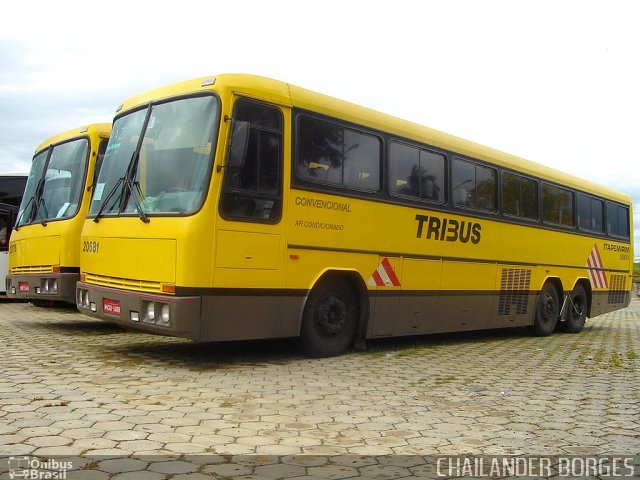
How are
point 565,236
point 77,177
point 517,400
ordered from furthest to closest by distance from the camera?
point 565,236 → point 77,177 → point 517,400

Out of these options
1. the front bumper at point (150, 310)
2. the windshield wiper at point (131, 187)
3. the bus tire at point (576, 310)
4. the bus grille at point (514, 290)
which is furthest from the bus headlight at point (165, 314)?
the bus tire at point (576, 310)

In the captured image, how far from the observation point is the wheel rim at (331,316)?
27.6ft

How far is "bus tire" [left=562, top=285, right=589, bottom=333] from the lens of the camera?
47.8 ft

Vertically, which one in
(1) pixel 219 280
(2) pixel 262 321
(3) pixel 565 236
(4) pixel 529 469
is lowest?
(4) pixel 529 469

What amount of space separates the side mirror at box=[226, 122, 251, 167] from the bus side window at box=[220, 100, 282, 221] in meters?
0.11

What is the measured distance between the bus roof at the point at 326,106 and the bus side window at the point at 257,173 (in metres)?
0.20

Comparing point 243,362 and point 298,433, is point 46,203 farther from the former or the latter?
point 298,433

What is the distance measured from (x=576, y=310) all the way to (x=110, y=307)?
10805 mm

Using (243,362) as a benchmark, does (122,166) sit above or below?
above

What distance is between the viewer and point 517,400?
6.31 metres

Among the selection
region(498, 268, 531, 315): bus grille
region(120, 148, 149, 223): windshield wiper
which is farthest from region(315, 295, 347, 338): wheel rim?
region(498, 268, 531, 315): bus grille

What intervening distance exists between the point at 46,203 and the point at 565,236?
10.1 m

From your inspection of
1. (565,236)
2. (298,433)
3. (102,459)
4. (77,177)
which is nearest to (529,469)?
(298,433)

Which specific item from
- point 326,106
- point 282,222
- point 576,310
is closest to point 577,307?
point 576,310
